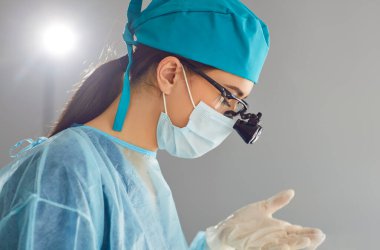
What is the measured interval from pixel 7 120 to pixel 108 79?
111cm

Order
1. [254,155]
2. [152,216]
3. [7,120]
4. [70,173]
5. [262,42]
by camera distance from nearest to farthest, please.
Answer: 1. [70,173]
2. [152,216]
3. [262,42]
4. [7,120]
5. [254,155]

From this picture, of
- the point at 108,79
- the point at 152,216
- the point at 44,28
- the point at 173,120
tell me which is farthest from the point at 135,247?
the point at 44,28

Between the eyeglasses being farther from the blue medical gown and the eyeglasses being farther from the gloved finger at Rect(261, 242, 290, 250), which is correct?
the gloved finger at Rect(261, 242, 290, 250)

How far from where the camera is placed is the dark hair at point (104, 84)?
96 cm

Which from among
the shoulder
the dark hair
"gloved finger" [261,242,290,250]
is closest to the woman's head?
the dark hair

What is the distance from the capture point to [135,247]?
2.61ft

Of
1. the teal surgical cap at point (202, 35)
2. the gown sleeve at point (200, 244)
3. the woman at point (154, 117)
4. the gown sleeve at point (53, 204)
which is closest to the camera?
the gown sleeve at point (53, 204)

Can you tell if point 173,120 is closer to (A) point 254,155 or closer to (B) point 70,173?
(B) point 70,173

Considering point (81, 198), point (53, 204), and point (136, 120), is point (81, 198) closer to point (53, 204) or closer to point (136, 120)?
point (53, 204)

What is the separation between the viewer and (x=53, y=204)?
68cm

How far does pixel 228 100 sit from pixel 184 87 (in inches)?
4.5

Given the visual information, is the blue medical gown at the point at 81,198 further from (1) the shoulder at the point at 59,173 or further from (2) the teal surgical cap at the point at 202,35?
(2) the teal surgical cap at the point at 202,35

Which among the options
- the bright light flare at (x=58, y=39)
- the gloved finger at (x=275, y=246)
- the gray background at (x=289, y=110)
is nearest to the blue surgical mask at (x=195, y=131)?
the gloved finger at (x=275, y=246)

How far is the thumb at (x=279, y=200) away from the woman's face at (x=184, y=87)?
0.32 metres
